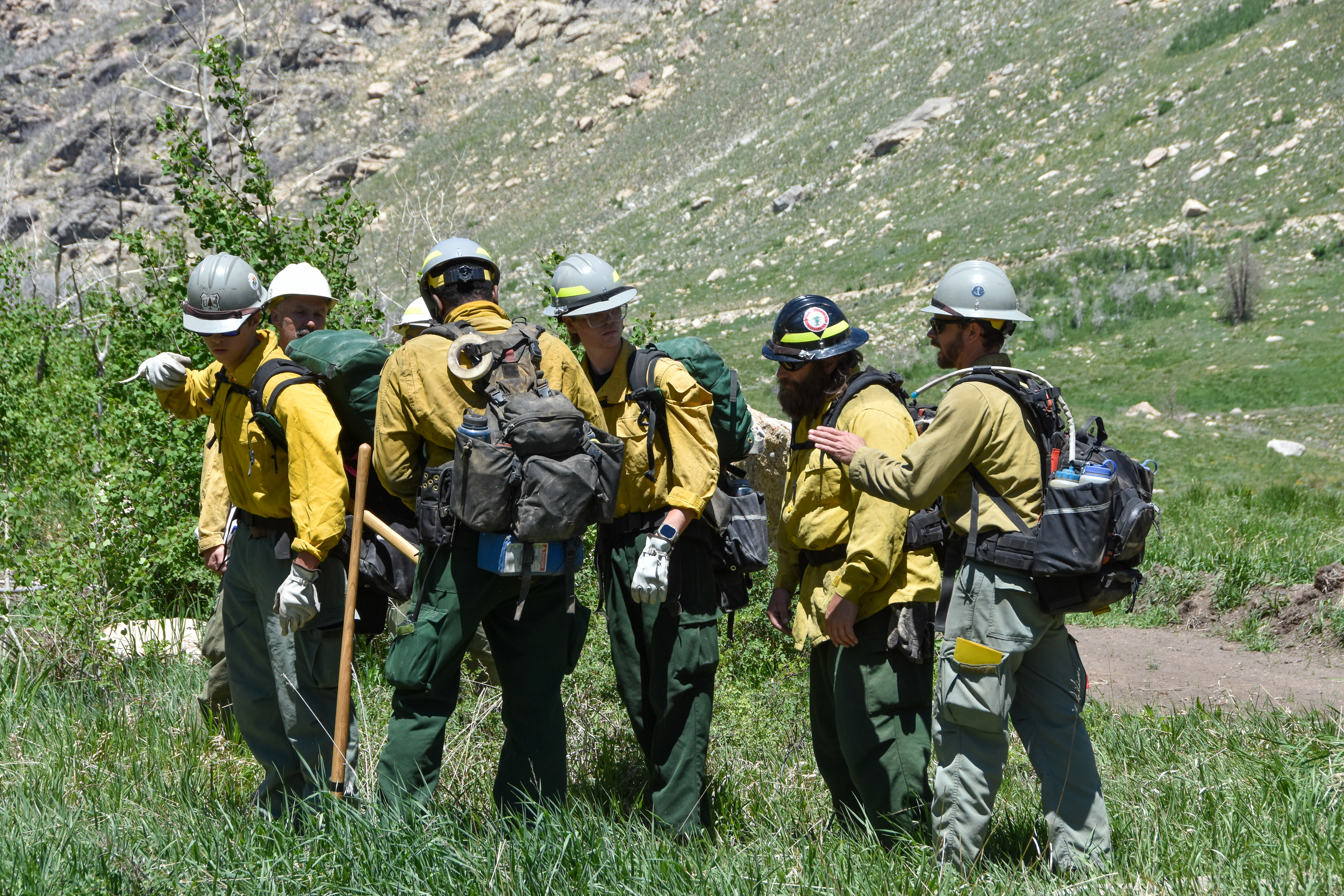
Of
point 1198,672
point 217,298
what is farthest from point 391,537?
point 1198,672

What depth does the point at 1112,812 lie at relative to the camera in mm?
3342

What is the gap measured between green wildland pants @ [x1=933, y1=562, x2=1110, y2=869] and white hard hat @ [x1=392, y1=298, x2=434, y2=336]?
2.47 m

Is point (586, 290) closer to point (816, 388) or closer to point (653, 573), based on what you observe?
point (816, 388)

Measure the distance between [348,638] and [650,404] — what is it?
124cm

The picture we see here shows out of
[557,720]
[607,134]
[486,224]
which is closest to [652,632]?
[557,720]

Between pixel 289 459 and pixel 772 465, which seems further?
pixel 772 465

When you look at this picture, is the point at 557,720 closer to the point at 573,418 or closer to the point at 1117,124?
the point at 573,418

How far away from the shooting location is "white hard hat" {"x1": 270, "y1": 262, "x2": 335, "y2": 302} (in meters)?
4.01

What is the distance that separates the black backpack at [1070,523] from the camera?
9.18 feet

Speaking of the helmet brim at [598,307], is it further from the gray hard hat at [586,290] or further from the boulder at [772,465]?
the boulder at [772,465]

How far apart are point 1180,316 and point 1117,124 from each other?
13746 millimetres

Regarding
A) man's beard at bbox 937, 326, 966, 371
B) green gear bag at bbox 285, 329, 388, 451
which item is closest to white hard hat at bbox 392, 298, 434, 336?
green gear bag at bbox 285, 329, 388, 451

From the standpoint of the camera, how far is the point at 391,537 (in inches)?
135

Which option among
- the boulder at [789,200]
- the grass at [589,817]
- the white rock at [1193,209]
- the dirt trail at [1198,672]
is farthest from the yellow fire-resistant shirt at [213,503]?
the boulder at [789,200]
